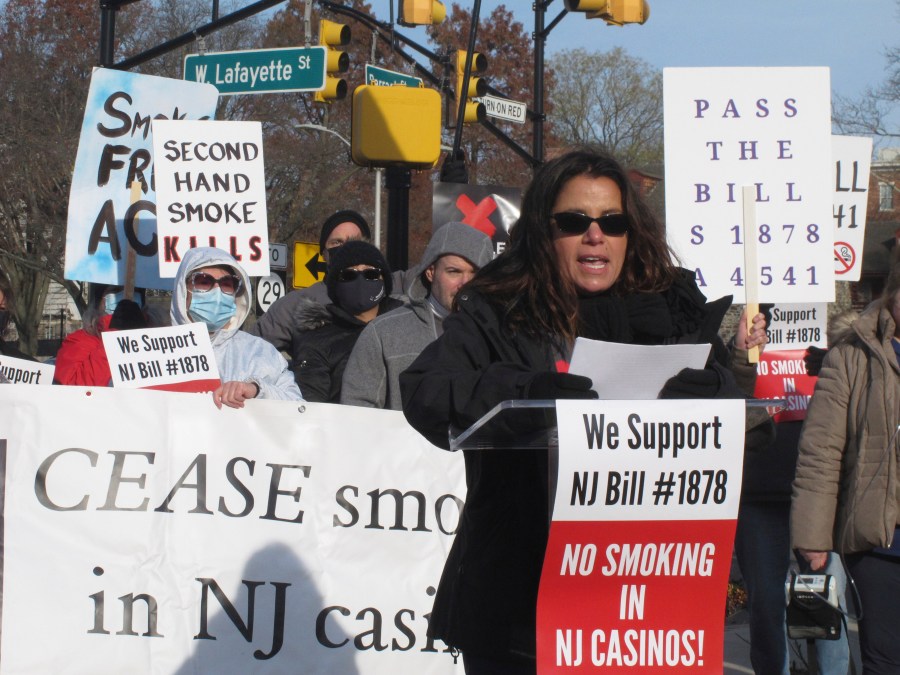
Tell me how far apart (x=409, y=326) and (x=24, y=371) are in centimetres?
298

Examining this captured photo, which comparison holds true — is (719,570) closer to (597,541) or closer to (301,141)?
(597,541)

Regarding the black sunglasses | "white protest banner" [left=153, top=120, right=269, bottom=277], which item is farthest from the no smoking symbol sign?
the black sunglasses

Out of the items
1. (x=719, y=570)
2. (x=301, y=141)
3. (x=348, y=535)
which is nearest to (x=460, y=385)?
(x=719, y=570)

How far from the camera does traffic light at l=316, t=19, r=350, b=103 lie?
13.4m

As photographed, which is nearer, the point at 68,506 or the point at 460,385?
the point at 460,385

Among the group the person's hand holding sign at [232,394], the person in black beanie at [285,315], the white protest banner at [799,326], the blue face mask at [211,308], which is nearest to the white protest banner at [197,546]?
the person's hand holding sign at [232,394]

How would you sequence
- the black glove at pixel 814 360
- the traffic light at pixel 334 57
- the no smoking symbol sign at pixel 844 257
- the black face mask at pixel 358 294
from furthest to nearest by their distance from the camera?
the traffic light at pixel 334 57
the no smoking symbol sign at pixel 844 257
the black face mask at pixel 358 294
the black glove at pixel 814 360

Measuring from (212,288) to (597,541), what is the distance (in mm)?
3493

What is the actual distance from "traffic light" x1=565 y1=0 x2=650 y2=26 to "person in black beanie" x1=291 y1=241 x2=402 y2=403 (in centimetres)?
727

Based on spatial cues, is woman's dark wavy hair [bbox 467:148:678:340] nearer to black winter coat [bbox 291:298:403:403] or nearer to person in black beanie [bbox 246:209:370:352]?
black winter coat [bbox 291:298:403:403]

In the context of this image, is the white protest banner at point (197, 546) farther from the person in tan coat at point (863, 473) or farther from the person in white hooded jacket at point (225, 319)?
the person in tan coat at point (863, 473)

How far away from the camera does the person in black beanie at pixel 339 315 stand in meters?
5.88

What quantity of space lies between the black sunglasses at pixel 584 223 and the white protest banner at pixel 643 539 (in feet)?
1.85

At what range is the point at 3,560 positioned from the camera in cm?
501
